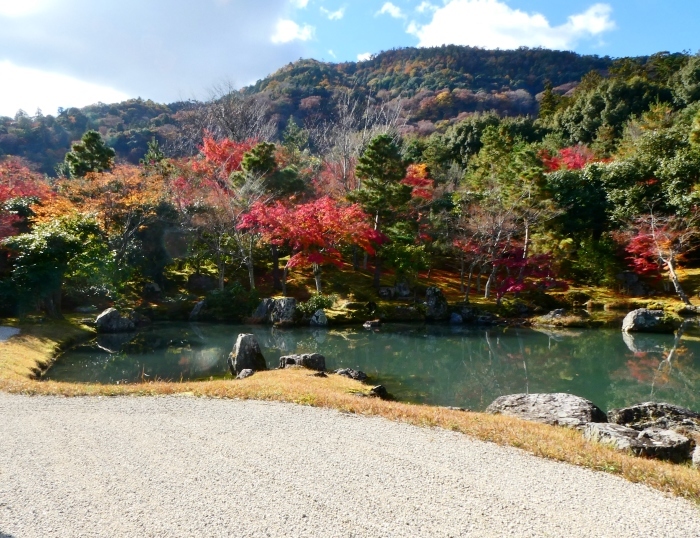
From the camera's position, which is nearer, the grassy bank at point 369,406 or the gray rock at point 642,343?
the grassy bank at point 369,406

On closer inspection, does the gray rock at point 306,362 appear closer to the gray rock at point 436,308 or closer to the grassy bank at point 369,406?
the grassy bank at point 369,406

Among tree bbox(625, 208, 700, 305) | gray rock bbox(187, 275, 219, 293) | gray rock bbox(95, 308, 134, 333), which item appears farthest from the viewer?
gray rock bbox(187, 275, 219, 293)

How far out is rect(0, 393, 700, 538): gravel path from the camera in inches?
188

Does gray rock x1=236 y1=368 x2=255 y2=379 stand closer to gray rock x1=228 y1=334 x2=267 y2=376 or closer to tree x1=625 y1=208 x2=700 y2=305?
gray rock x1=228 y1=334 x2=267 y2=376

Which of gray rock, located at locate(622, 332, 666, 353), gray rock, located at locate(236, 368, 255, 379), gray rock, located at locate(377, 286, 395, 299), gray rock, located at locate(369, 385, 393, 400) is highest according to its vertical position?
gray rock, located at locate(377, 286, 395, 299)

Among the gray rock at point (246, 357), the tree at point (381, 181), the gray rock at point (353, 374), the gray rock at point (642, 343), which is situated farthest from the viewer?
the tree at point (381, 181)

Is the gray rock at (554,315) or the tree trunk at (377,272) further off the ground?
the tree trunk at (377,272)

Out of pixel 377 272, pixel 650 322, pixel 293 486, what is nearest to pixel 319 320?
pixel 377 272

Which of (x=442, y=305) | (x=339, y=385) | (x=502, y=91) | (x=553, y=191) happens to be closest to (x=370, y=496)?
(x=339, y=385)

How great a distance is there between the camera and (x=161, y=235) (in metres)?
27.3

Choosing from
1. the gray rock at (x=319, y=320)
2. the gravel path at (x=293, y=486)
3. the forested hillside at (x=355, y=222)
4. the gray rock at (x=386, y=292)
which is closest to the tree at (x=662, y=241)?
the forested hillside at (x=355, y=222)

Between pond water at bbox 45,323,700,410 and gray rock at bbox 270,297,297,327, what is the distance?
95cm

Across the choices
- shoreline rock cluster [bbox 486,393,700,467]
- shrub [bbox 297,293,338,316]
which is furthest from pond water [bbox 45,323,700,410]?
shoreline rock cluster [bbox 486,393,700,467]

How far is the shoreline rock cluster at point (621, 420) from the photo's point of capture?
24.6 ft
